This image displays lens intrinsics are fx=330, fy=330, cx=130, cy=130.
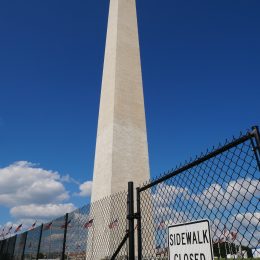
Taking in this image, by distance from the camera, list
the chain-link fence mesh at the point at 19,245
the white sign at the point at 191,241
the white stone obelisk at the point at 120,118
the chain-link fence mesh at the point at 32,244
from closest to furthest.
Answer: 1. the white sign at the point at 191,241
2. the chain-link fence mesh at the point at 32,244
3. the chain-link fence mesh at the point at 19,245
4. the white stone obelisk at the point at 120,118

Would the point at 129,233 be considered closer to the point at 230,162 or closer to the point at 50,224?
the point at 230,162

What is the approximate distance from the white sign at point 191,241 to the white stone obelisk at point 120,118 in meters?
12.2

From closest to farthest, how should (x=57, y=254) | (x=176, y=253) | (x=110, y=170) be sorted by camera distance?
1. (x=176, y=253)
2. (x=57, y=254)
3. (x=110, y=170)

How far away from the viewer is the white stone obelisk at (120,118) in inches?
618

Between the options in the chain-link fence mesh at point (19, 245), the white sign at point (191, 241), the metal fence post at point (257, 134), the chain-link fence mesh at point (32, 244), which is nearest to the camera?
the white sign at point (191, 241)

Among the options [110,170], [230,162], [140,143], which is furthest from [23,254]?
→ [230,162]

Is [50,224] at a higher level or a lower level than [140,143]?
lower

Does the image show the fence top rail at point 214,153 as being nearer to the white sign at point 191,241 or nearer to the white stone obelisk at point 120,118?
the white sign at point 191,241

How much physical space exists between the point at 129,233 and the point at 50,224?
17.9 ft

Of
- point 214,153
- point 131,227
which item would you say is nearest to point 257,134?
point 214,153

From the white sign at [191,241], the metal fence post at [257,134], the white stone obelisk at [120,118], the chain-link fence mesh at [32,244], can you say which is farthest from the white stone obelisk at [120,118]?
the metal fence post at [257,134]

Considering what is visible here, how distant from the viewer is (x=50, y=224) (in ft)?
28.9

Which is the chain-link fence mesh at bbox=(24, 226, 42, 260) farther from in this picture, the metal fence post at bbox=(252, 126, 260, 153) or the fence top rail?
the metal fence post at bbox=(252, 126, 260, 153)

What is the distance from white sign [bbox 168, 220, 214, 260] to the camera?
7.98 ft
